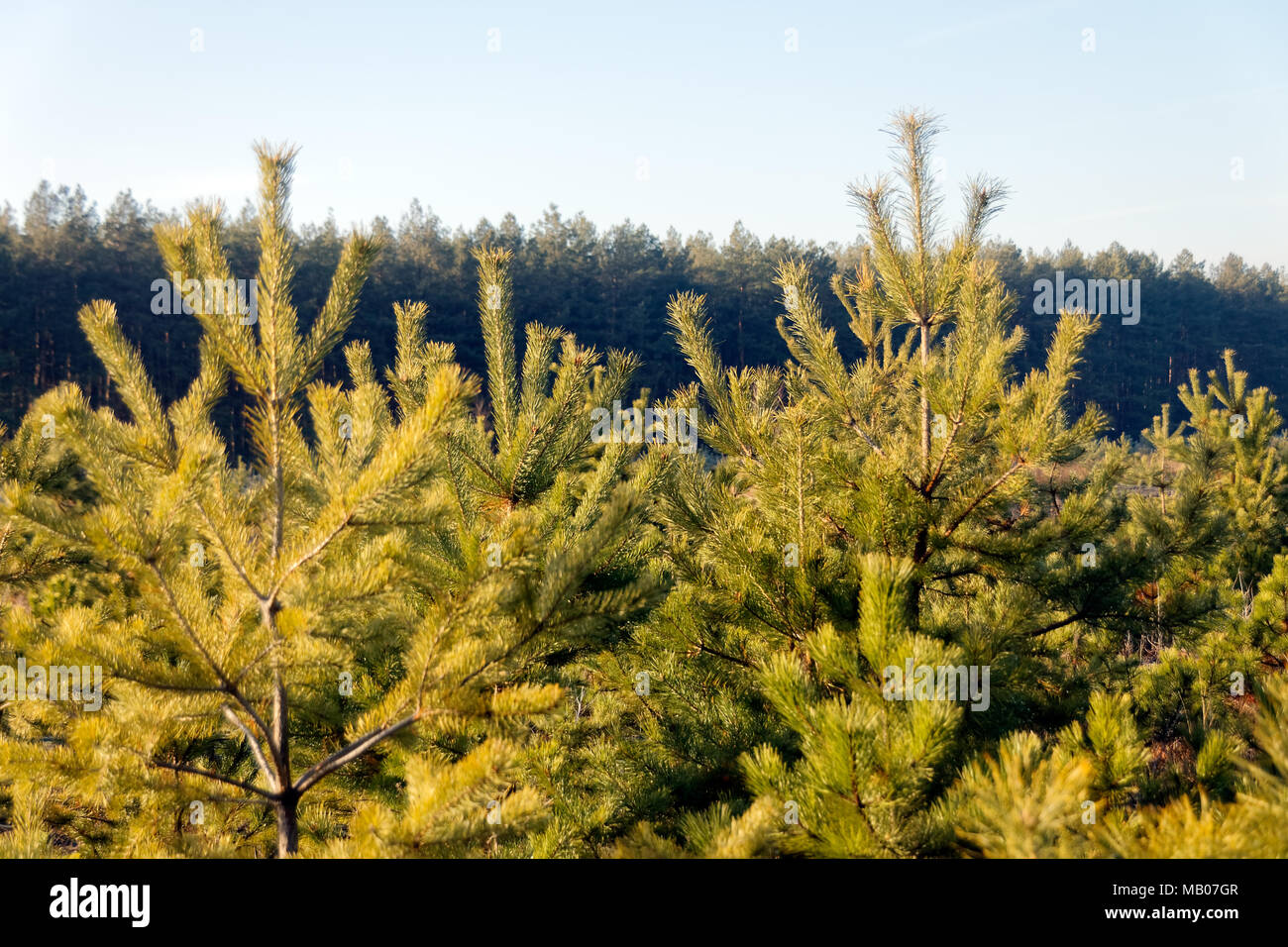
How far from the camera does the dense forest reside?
1867 mm

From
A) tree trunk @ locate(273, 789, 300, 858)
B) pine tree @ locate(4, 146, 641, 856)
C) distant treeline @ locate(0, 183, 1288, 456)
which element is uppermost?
distant treeline @ locate(0, 183, 1288, 456)

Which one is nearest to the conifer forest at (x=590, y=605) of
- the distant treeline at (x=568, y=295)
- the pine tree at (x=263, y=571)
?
the pine tree at (x=263, y=571)

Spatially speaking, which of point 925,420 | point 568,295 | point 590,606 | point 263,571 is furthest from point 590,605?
point 568,295

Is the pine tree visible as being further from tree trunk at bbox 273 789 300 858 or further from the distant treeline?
the distant treeline

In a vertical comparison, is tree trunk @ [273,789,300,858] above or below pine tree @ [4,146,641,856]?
below

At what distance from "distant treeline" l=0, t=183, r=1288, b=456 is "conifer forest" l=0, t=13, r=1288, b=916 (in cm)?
1152

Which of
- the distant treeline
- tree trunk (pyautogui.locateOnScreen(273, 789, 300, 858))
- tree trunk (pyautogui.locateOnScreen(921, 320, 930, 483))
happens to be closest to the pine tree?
tree trunk (pyautogui.locateOnScreen(273, 789, 300, 858))

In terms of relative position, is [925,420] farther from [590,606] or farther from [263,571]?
[263,571]

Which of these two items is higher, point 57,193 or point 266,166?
point 57,193
